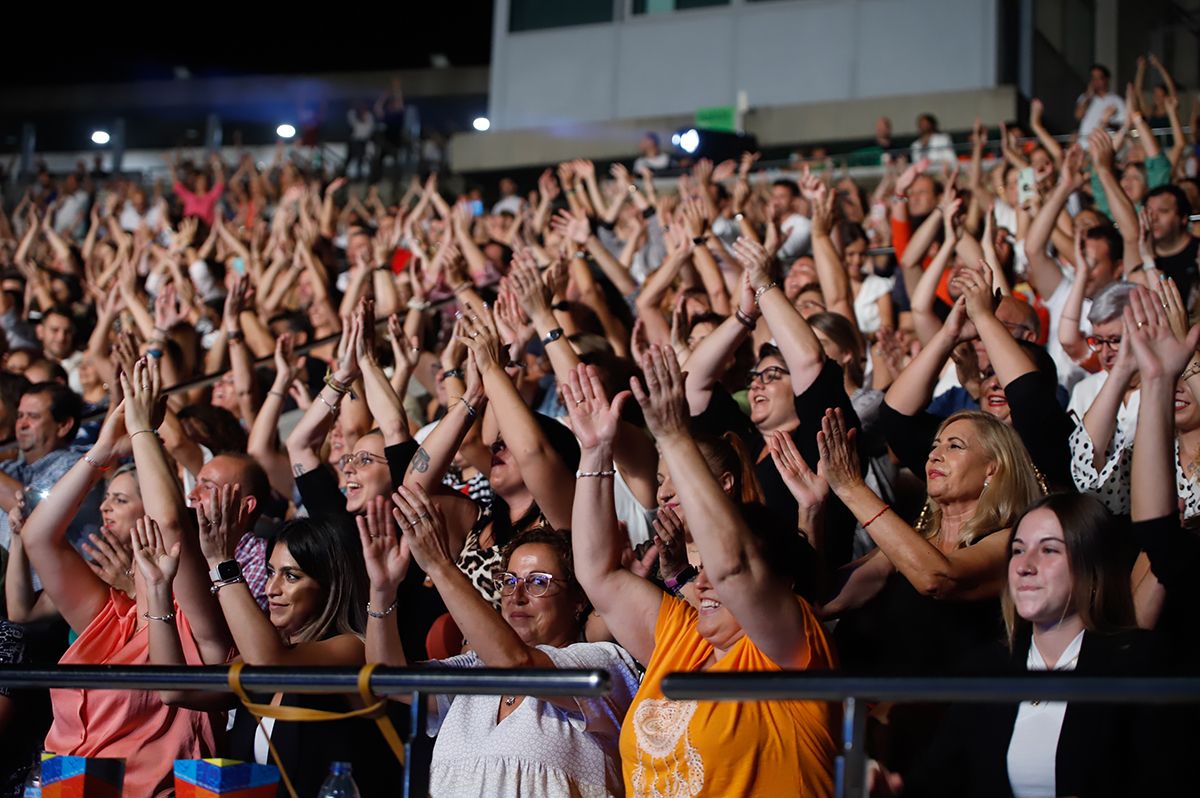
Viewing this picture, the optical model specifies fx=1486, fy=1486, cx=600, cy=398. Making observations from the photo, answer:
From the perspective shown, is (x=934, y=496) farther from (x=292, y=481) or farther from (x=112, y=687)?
(x=292, y=481)

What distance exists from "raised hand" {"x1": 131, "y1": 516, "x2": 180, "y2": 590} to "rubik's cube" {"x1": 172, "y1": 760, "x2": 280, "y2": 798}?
986 millimetres

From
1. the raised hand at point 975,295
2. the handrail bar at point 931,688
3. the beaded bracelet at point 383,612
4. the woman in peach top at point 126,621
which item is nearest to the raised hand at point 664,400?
the beaded bracelet at point 383,612

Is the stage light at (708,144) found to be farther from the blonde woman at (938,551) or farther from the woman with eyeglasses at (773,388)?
the blonde woman at (938,551)

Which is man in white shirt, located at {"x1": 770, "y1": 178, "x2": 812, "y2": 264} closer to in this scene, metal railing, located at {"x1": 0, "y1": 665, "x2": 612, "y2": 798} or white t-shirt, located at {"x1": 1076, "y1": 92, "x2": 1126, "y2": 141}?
white t-shirt, located at {"x1": 1076, "y1": 92, "x2": 1126, "y2": 141}

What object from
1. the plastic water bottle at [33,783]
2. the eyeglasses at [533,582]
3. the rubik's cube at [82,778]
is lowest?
the plastic water bottle at [33,783]

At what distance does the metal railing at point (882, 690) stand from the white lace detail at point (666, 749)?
0.80 metres

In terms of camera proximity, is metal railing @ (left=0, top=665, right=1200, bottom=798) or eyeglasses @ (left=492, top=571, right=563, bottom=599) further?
eyeglasses @ (left=492, top=571, right=563, bottom=599)

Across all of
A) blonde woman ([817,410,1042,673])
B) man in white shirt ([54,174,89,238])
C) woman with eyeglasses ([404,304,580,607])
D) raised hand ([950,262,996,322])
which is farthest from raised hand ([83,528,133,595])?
man in white shirt ([54,174,89,238])

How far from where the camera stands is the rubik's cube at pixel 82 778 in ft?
9.80

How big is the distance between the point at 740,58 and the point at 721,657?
513 inches

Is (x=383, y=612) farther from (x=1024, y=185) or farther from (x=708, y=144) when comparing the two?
(x=708, y=144)

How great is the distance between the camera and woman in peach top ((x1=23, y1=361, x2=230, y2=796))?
12.9 feet

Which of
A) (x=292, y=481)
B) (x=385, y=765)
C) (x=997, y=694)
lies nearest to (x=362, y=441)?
(x=292, y=481)

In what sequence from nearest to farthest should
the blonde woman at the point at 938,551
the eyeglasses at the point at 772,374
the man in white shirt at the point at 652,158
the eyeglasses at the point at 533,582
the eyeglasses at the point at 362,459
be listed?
the blonde woman at the point at 938,551 → the eyeglasses at the point at 533,582 → the eyeglasses at the point at 772,374 → the eyeglasses at the point at 362,459 → the man in white shirt at the point at 652,158
